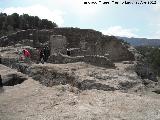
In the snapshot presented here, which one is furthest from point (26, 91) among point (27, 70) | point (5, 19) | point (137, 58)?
point (5, 19)

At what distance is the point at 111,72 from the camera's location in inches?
743

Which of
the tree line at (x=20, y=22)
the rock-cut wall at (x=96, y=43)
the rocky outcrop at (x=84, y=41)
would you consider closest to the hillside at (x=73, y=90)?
the rock-cut wall at (x=96, y=43)

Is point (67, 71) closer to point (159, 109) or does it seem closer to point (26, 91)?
point (26, 91)

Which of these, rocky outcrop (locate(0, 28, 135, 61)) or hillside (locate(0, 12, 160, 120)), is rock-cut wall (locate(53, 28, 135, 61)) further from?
hillside (locate(0, 12, 160, 120))

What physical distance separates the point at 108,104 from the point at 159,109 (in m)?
1.73

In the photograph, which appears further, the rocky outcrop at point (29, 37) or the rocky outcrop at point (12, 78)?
the rocky outcrop at point (29, 37)

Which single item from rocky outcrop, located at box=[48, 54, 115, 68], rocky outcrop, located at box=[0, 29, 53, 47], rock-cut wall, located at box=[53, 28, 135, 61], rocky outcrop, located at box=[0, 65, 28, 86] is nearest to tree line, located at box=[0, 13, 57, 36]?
rocky outcrop, located at box=[0, 29, 53, 47]

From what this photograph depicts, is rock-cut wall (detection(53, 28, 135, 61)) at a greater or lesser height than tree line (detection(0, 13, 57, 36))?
lesser

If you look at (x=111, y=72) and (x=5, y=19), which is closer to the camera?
(x=111, y=72)

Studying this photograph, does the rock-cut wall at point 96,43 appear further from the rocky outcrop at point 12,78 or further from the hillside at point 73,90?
the rocky outcrop at point 12,78

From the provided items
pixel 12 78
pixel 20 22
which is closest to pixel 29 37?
pixel 12 78

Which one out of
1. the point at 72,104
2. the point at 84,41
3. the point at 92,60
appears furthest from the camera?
the point at 84,41

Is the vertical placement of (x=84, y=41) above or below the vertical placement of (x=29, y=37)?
below

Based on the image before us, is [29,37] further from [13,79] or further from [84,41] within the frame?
[13,79]
